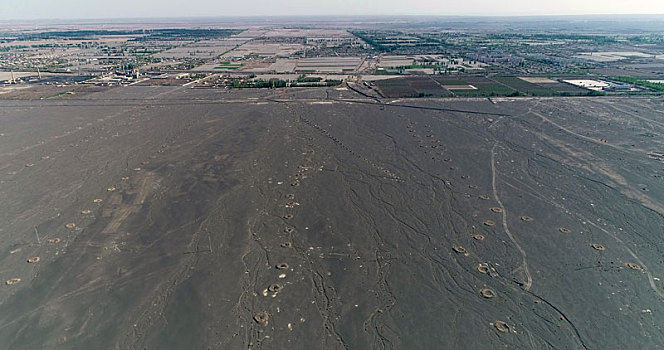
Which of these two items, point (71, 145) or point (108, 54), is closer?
point (71, 145)

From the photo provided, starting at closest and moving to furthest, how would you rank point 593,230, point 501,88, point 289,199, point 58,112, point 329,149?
point 593,230
point 289,199
point 329,149
point 58,112
point 501,88

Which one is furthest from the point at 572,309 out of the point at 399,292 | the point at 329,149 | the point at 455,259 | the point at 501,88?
the point at 501,88

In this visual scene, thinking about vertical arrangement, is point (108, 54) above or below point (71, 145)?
above

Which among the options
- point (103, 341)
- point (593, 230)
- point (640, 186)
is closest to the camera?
point (103, 341)

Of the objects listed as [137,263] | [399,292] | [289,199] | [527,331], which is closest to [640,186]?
[527,331]

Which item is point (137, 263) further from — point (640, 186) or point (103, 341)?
point (640, 186)

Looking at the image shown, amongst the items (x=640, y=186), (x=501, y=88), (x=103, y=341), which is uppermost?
(x=501, y=88)
